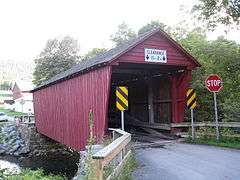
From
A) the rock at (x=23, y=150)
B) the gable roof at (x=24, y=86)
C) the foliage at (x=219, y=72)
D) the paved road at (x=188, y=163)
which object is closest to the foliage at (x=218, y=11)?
the foliage at (x=219, y=72)

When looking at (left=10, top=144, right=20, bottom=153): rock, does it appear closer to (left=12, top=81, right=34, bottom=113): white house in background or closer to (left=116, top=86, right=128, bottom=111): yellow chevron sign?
(left=116, top=86, right=128, bottom=111): yellow chevron sign

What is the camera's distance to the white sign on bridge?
12398 millimetres

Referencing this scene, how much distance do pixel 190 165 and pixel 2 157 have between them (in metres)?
17.8

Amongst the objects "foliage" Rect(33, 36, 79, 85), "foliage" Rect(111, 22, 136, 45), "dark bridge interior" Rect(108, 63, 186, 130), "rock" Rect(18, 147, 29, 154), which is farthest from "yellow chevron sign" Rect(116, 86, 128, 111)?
"foliage" Rect(33, 36, 79, 85)

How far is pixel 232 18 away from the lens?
14.7 m

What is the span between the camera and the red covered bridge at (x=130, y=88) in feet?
39.3

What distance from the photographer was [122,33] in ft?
136

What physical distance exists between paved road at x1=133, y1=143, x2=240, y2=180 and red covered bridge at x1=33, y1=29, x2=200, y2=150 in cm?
272

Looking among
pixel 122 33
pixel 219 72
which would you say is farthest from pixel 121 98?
pixel 122 33

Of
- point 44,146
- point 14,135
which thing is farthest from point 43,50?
point 44,146

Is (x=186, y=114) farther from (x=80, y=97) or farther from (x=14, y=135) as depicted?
(x=14, y=135)

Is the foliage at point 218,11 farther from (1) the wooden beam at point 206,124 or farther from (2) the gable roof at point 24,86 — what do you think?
(2) the gable roof at point 24,86

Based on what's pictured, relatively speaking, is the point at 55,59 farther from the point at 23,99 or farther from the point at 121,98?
the point at 121,98

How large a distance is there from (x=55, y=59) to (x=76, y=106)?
97.7ft
